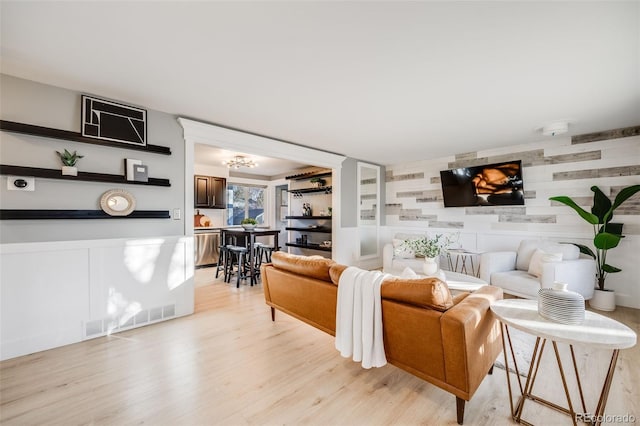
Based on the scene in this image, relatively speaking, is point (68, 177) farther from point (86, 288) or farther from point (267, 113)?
point (267, 113)

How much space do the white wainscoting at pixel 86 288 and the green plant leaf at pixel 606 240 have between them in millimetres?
5183

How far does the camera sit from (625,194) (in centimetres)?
330

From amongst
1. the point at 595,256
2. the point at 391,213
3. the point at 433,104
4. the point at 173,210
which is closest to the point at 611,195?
the point at 595,256

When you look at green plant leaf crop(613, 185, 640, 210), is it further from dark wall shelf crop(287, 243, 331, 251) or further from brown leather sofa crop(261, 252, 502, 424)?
dark wall shelf crop(287, 243, 331, 251)

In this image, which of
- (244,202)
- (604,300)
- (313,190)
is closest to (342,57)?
(313,190)

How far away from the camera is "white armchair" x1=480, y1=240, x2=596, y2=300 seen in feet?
10.2

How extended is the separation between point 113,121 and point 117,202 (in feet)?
2.80

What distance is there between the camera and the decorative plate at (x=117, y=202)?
2.69 m

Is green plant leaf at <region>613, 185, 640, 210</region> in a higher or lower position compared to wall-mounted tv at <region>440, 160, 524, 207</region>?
lower

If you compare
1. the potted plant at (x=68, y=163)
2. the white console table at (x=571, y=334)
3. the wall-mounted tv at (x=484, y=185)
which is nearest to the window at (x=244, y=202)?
the potted plant at (x=68, y=163)

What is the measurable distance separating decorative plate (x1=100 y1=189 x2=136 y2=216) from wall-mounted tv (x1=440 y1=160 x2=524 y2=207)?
200 inches

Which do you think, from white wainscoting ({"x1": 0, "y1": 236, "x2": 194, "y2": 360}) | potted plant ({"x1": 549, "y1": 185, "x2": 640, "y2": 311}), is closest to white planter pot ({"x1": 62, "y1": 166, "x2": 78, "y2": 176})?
white wainscoting ({"x1": 0, "y1": 236, "x2": 194, "y2": 360})

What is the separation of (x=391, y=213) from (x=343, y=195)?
63.2 inches

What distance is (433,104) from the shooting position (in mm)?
2863
